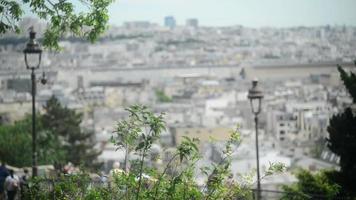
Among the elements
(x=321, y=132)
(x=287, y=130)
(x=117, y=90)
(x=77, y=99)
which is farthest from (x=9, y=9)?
(x=117, y=90)

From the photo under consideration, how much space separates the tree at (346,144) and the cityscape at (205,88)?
1526 millimetres

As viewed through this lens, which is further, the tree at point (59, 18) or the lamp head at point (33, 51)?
the lamp head at point (33, 51)

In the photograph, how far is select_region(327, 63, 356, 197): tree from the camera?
28.9 ft

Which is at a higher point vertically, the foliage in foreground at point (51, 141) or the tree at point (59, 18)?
the tree at point (59, 18)

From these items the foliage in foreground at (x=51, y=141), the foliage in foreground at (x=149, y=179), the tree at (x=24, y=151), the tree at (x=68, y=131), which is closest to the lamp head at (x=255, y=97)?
the foliage in foreground at (x=149, y=179)

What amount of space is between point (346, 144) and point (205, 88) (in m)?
92.0

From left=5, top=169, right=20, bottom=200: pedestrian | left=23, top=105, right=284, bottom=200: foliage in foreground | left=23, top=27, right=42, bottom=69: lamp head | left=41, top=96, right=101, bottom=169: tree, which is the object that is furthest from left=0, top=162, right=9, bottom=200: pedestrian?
left=41, top=96, right=101, bottom=169: tree

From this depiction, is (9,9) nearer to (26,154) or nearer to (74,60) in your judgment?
(26,154)

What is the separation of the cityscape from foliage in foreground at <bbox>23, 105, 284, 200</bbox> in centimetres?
470

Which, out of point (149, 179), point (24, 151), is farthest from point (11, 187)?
point (24, 151)

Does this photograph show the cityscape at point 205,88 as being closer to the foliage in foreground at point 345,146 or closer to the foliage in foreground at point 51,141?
the foliage in foreground at point 345,146

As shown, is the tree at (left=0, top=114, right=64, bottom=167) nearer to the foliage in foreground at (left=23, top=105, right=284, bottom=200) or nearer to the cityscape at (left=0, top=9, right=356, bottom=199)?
the cityscape at (left=0, top=9, right=356, bottom=199)

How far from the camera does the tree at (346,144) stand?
8805 millimetres

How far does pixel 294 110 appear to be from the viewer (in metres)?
69.4
